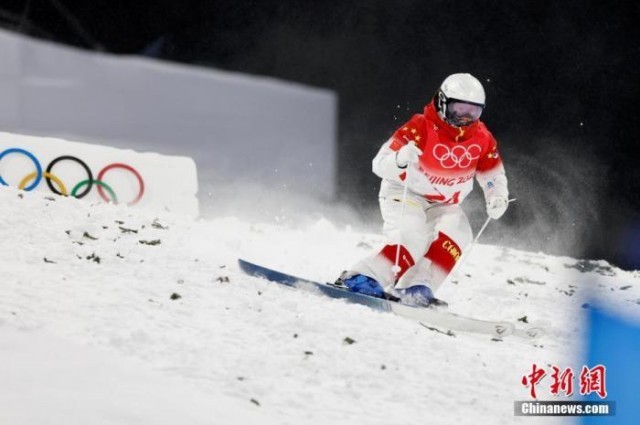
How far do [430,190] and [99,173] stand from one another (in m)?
2.07

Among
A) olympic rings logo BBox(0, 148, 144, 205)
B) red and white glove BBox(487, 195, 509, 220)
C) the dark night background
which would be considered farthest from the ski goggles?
olympic rings logo BBox(0, 148, 144, 205)

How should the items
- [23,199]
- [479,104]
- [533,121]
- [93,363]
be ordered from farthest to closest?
1. [533,121]
2. [23,199]
3. [479,104]
4. [93,363]

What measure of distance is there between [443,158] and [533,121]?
5.46 feet

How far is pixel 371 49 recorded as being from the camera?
4.44m

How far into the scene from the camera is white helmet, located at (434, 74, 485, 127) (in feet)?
9.00

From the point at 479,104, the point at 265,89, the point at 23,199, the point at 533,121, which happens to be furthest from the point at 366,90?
the point at 23,199

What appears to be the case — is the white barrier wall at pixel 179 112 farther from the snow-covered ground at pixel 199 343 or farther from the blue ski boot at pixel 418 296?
the blue ski boot at pixel 418 296

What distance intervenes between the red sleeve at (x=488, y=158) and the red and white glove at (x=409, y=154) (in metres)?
0.30

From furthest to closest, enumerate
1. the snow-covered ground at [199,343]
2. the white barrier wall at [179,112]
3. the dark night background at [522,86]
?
the white barrier wall at [179,112] → the dark night background at [522,86] → the snow-covered ground at [199,343]

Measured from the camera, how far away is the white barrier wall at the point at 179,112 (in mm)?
4422

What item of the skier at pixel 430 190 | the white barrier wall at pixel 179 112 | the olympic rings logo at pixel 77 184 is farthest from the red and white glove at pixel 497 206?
the olympic rings logo at pixel 77 184

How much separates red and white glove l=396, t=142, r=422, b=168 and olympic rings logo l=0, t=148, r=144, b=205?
1.99m

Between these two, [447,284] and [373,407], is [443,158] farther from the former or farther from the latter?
[373,407]

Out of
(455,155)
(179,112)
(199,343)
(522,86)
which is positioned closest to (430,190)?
(455,155)
